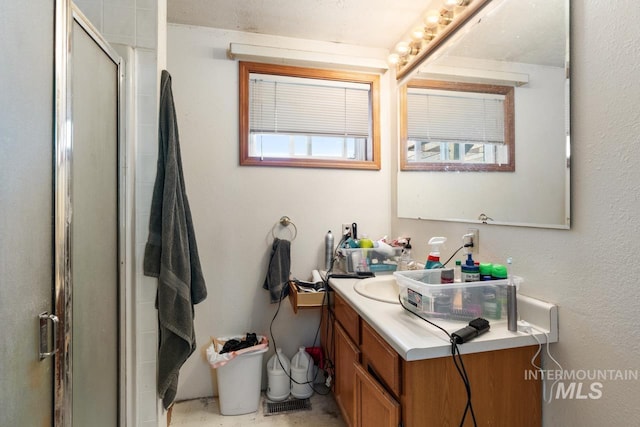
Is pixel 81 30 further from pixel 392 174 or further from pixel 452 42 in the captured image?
pixel 392 174

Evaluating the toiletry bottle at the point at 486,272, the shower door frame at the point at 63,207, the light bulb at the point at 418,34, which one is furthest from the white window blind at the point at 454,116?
the shower door frame at the point at 63,207

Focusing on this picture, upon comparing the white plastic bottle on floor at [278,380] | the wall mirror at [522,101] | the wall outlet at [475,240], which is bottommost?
the white plastic bottle on floor at [278,380]

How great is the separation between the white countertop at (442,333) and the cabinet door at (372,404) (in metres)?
0.21

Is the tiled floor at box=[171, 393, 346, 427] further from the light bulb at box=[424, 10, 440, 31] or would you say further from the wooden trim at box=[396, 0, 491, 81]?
the light bulb at box=[424, 10, 440, 31]

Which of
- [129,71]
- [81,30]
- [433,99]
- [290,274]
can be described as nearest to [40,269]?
[81,30]

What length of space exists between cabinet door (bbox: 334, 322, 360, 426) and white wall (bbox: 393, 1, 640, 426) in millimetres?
719

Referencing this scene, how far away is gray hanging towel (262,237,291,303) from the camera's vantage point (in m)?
1.84

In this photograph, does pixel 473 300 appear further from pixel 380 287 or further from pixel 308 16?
pixel 308 16

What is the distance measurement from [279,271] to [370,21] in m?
1.70

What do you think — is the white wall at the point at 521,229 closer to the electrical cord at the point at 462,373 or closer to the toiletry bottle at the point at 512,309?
the toiletry bottle at the point at 512,309

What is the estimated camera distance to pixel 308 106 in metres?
2.00

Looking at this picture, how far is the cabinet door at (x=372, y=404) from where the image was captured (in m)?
0.93

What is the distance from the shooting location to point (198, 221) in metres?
1.83

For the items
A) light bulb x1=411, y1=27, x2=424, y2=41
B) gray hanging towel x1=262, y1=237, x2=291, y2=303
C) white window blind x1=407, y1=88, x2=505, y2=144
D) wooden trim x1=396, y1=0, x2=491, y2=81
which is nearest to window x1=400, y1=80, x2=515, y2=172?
white window blind x1=407, y1=88, x2=505, y2=144
